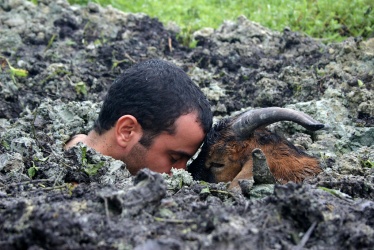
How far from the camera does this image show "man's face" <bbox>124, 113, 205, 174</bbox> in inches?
224

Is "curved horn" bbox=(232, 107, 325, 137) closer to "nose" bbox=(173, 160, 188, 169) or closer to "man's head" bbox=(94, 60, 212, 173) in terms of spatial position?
"man's head" bbox=(94, 60, 212, 173)

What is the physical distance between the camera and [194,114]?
5727 mm

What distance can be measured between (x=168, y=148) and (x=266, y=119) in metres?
0.87

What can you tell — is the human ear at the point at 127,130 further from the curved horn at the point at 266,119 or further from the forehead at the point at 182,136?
the curved horn at the point at 266,119

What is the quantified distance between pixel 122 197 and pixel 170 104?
1927mm

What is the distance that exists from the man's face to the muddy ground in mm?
452

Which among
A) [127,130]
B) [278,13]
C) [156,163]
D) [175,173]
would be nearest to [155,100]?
[127,130]

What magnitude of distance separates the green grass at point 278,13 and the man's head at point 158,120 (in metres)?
4.44

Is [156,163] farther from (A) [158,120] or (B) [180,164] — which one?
(A) [158,120]

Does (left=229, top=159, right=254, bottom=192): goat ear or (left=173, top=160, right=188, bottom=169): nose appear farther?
(left=173, top=160, right=188, bottom=169): nose

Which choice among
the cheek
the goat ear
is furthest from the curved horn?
the cheek

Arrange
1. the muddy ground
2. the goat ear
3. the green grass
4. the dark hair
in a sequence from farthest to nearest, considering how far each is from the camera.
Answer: the green grass
the dark hair
the goat ear
the muddy ground

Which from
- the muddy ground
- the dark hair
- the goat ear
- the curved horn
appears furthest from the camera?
the dark hair

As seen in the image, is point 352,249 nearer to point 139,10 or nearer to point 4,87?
point 4,87
